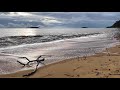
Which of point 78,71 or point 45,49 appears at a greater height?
point 78,71

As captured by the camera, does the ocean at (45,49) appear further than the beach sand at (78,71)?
Yes

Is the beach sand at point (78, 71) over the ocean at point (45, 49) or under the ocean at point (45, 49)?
over

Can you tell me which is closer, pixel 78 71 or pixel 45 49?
pixel 78 71

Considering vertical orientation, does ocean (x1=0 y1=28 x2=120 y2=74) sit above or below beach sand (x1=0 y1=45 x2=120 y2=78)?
below

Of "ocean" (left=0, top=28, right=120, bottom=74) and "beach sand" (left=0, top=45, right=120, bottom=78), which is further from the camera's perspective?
"ocean" (left=0, top=28, right=120, bottom=74)
